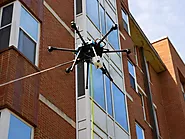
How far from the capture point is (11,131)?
31.2 feet

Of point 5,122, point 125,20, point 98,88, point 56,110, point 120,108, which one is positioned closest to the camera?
point 5,122

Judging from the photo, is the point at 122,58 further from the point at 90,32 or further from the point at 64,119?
the point at 64,119

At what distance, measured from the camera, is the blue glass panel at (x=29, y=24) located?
11.8 m

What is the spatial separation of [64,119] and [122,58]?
6925mm

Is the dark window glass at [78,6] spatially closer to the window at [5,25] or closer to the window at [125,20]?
the window at [5,25]

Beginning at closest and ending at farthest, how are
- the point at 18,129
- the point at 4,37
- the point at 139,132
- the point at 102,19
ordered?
the point at 18,129, the point at 4,37, the point at 102,19, the point at 139,132

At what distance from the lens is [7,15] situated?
11.6 meters

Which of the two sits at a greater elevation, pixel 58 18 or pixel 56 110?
pixel 58 18

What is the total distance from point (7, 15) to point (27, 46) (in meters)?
1.14

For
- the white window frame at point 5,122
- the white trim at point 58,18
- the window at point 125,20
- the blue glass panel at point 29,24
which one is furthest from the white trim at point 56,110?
the window at point 125,20

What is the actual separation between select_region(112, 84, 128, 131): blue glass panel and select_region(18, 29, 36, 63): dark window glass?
4575 millimetres

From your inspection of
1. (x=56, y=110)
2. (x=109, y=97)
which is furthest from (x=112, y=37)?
(x=56, y=110)

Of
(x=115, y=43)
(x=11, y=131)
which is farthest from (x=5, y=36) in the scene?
(x=115, y=43)

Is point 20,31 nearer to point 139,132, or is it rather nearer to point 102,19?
point 102,19
